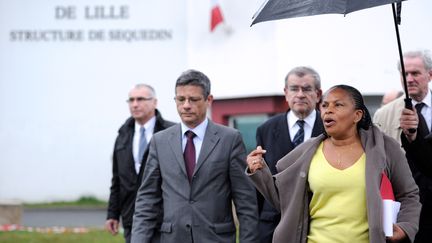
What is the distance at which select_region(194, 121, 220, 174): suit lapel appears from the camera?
283 inches

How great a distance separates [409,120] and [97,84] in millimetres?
15665

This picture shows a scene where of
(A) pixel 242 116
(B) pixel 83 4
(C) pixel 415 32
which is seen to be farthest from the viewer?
(B) pixel 83 4

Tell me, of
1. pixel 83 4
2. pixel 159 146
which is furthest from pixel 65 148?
pixel 159 146

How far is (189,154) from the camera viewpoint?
7.29 meters

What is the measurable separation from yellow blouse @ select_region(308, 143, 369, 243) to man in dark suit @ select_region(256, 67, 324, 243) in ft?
5.84

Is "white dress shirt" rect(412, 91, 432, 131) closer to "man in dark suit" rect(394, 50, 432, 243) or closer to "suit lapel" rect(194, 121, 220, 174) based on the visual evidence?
"man in dark suit" rect(394, 50, 432, 243)

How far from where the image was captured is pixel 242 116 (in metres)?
18.6

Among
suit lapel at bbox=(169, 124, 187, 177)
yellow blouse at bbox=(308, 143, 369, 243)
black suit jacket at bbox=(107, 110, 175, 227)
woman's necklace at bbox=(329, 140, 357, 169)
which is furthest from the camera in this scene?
black suit jacket at bbox=(107, 110, 175, 227)

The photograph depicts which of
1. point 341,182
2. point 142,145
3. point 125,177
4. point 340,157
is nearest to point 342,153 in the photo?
point 340,157

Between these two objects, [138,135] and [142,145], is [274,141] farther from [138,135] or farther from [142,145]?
[138,135]

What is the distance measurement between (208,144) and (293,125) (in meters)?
0.89

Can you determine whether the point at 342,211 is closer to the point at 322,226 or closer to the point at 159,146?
the point at 322,226

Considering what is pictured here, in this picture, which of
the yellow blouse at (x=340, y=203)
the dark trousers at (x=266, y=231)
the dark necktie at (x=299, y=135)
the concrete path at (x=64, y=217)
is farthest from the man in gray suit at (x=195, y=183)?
the concrete path at (x=64, y=217)

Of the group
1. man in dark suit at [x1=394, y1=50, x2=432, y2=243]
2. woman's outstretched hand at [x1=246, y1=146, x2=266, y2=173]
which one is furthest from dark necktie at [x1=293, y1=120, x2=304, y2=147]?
woman's outstretched hand at [x1=246, y1=146, x2=266, y2=173]
